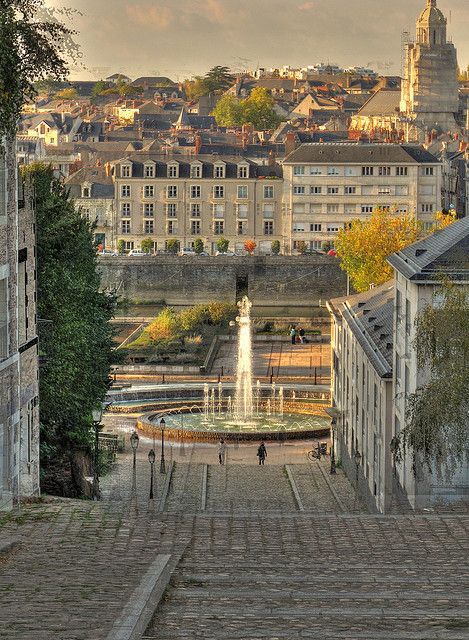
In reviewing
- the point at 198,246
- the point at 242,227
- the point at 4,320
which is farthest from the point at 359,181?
the point at 4,320

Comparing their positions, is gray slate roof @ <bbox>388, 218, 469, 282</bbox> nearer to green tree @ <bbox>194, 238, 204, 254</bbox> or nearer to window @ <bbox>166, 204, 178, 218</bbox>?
green tree @ <bbox>194, 238, 204, 254</bbox>

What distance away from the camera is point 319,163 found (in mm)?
129625

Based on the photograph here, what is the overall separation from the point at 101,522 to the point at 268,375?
183 feet

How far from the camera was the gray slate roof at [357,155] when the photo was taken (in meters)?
129

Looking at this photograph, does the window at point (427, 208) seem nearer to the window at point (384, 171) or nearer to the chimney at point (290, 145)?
the window at point (384, 171)

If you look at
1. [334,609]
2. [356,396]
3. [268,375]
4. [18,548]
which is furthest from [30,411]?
[268,375]

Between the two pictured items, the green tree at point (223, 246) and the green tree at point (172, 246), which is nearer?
the green tree at point (223, 246)

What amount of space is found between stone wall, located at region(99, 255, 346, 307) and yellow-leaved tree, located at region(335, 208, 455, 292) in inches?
488

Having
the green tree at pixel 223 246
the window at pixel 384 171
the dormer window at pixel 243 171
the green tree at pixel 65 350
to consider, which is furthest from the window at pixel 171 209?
the green tree at pixel 65 350

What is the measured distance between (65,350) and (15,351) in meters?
12.1

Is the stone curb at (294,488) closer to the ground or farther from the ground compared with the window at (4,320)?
closer to the ground

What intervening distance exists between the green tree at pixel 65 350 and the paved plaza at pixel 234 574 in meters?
12.0

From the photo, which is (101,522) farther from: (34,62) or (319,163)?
(319,163)

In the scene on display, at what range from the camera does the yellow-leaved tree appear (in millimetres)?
106625
